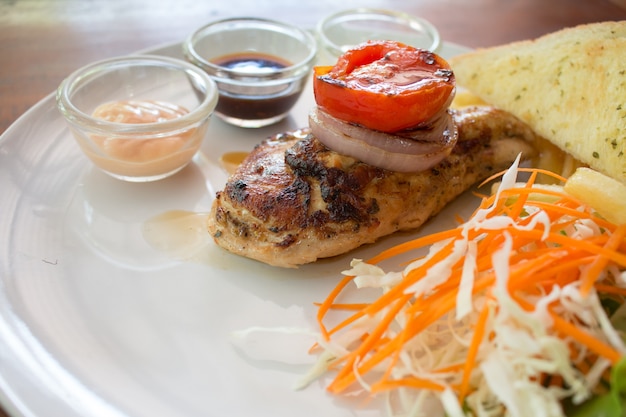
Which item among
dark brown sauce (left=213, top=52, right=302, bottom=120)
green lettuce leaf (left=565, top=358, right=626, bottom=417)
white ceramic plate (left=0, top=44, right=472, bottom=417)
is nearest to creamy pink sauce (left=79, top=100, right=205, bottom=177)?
white ceramic plate (left=0, top=44, right=472, bottom=417)

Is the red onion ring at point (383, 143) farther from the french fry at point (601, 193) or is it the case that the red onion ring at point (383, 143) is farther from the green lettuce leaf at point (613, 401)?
the green lettuce leaf at point (613, 401)

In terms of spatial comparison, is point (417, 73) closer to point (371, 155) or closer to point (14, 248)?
point (371, 155)

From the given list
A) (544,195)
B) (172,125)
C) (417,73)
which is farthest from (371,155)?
(172,125)

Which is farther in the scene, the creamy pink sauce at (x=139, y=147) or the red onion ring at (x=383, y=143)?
the creamy pink sauce at (x=139, y=147)

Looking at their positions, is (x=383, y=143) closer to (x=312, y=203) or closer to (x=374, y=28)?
(x=312, y=203)

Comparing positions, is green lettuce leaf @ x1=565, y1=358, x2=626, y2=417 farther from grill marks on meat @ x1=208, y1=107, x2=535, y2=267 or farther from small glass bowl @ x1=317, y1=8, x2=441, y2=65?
small glass bowl @ x1=317, y1=8, x2=441, y2=65

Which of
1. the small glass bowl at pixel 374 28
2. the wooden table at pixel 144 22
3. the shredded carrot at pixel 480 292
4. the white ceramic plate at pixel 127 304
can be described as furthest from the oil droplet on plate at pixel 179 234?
the small glass bowl at pixel 374 28

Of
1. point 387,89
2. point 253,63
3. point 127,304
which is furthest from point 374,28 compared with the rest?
point 127,304
